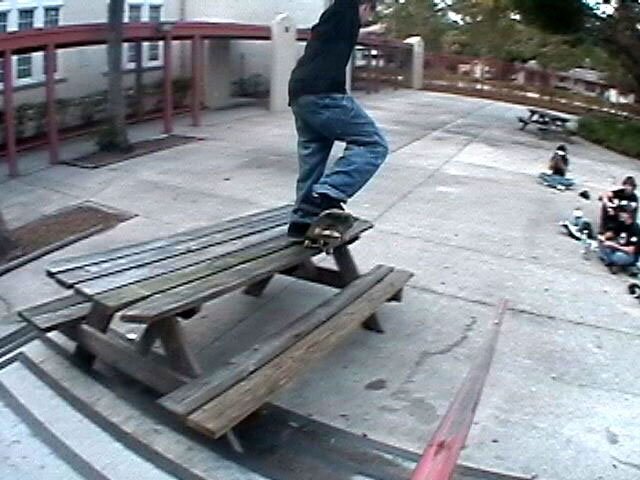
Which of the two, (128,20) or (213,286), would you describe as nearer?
(213,286)

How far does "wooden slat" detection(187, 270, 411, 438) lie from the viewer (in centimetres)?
337

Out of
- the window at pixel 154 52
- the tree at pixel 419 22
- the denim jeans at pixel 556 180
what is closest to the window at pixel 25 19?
the window at pixel 154 52

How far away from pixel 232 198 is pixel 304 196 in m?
3.69

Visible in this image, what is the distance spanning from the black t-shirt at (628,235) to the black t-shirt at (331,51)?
3.48 metres

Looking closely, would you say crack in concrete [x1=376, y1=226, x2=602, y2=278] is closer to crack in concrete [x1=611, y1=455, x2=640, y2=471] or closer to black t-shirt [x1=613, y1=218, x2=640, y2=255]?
black t-shirt [x1=613, y1=218, x2=640, y2=255]

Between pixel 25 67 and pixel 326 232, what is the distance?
9.82 m

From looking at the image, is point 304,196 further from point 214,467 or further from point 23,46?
point 23,46

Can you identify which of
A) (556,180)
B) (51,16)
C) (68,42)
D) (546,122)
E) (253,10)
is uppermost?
(253,10)

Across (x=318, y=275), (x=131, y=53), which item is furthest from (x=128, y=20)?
(x=318, y=275)

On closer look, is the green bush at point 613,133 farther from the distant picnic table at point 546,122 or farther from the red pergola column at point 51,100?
the red pergola column at point 51,100

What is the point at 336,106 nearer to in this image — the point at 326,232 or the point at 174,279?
the point at 326,232

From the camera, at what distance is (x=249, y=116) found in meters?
16.3

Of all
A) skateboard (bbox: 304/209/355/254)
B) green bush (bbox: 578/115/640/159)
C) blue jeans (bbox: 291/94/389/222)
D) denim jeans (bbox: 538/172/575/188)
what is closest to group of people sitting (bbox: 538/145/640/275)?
denim jeans (bbox: 538/172/575/188)

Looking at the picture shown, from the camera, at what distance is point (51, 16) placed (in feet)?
45.1
